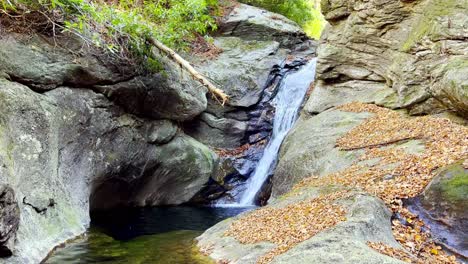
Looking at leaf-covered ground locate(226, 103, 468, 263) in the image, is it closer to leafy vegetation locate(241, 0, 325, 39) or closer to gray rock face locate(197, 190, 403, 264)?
gray rock face locate(197, 190, 403, 264)

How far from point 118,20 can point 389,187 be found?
7818mm

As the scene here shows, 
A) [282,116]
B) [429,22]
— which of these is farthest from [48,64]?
[429,22]

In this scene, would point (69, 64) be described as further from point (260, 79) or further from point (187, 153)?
point (260, 79)

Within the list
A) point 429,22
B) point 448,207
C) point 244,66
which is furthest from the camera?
point 244,66

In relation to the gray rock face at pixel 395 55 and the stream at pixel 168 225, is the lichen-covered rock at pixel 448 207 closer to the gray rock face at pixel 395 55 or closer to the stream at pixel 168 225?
the stream at pixel 168 225

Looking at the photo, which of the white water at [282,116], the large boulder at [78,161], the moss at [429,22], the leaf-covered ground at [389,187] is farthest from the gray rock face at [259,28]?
the leaf-covered ground at [389,187]

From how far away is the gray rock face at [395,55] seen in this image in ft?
41.4

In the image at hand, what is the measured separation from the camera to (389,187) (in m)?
7.84

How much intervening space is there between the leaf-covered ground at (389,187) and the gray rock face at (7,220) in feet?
13.0

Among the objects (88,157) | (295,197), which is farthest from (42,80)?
Answer: (295,197)

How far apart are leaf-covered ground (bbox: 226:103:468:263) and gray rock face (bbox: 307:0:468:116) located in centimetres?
147

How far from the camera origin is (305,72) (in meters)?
20.5

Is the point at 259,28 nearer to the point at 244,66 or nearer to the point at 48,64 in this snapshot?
the point at 244,66

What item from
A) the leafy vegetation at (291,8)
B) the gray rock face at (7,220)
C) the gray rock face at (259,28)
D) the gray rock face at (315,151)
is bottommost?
the gray rock face at (315,151)
